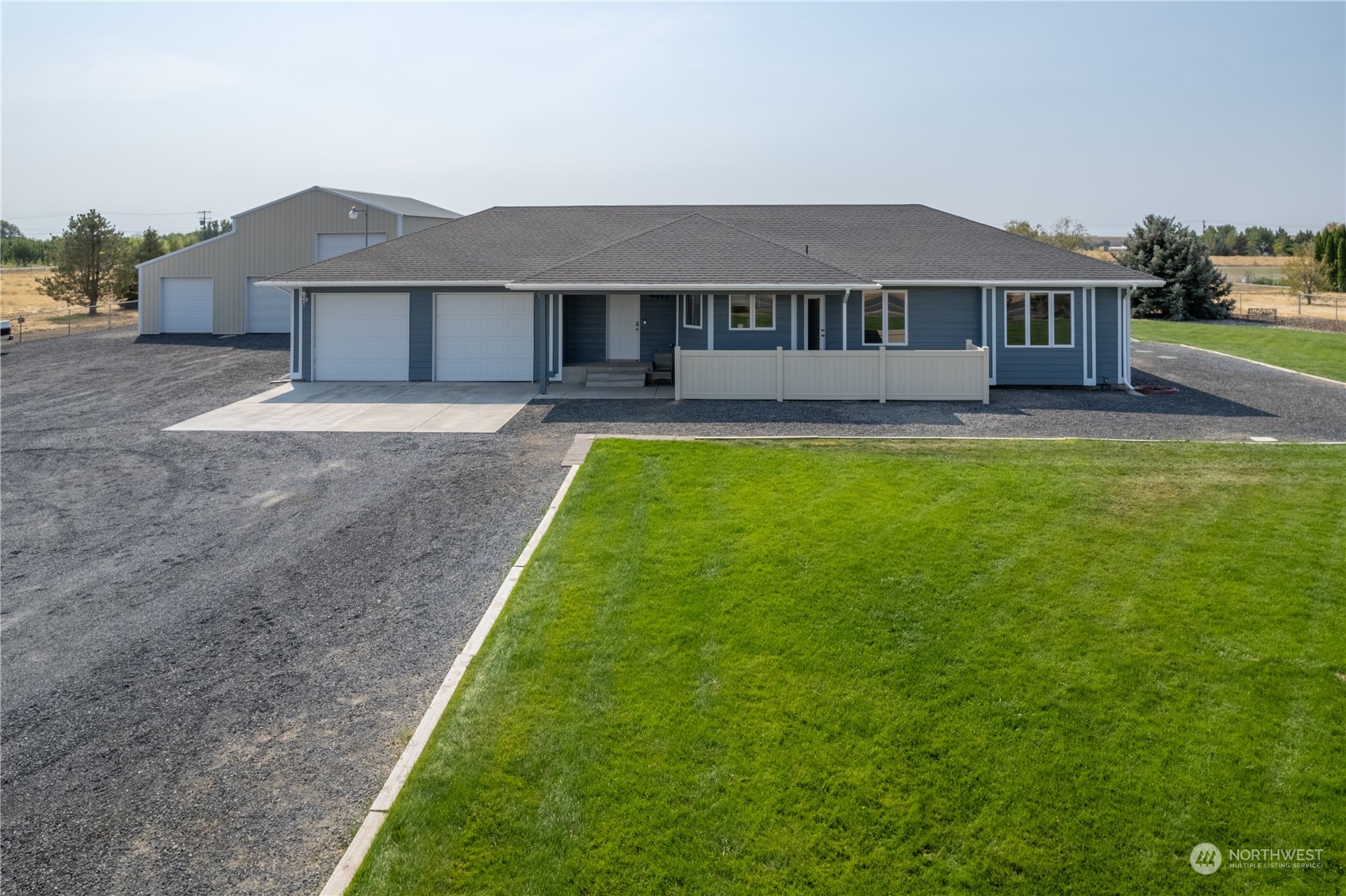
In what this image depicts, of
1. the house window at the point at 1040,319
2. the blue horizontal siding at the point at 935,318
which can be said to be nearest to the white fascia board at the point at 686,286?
the blue horizontal siding at the point at 935,318

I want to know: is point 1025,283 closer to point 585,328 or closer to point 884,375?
point 884,375

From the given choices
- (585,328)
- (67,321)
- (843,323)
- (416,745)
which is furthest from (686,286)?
(67,321)

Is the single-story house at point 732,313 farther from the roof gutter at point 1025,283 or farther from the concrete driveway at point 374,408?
the concrete driveway at point 374,408

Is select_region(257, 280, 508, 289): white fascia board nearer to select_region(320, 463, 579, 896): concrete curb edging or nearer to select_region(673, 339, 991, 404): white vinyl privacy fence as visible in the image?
select_region(673, 339, 991, 404): white vinyl privacy fence

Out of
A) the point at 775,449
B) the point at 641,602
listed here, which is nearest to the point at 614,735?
the point at 641,602

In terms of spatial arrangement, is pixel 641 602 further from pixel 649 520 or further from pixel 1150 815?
pixel 1150 815

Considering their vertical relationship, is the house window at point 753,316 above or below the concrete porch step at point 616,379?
above

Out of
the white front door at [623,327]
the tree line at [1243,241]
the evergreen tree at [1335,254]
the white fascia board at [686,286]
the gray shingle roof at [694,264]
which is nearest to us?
the white fascia board at [686,286]
